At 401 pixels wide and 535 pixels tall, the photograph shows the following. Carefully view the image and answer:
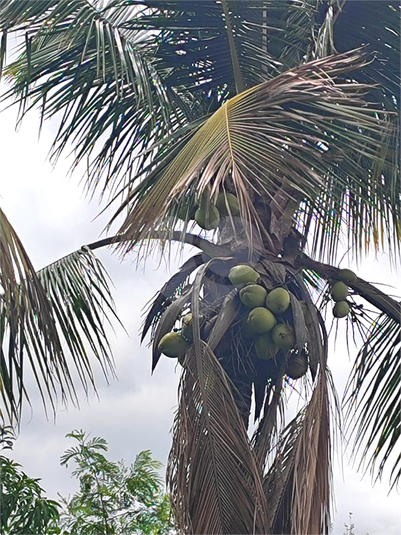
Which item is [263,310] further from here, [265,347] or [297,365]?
[297,365]

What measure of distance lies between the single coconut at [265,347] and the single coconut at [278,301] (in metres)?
0.11

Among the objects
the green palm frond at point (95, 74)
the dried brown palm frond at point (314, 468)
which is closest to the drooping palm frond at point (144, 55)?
the green palm frond at point (95, 74)

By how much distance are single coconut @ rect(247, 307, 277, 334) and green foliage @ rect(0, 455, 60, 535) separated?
2.09 metres

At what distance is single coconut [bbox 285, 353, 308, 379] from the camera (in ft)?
10.8

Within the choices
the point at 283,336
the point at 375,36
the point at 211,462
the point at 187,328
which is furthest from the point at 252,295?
the point at 375,36

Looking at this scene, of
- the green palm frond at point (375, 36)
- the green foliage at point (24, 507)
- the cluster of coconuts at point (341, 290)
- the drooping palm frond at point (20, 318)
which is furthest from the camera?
the green foliage at point (24, 507)

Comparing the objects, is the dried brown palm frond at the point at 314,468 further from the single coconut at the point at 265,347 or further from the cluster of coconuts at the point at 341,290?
the cluster of coconuts at the point at 341,290

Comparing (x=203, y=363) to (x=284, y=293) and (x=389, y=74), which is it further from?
(x=389, y=74)

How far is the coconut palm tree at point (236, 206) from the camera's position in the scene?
2.87m

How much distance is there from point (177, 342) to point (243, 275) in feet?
1.33

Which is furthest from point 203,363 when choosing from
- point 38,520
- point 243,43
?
point 38,520

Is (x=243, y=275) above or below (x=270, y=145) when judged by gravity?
below

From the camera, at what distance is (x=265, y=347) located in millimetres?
3158

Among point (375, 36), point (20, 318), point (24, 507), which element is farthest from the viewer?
point (24, 507)
